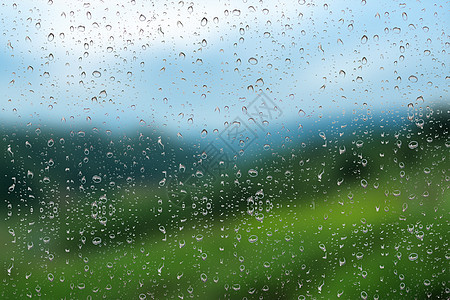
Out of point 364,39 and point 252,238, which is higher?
point 364,39

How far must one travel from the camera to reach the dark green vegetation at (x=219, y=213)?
0.86 metres

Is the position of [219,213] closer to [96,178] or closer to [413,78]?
[96,178]

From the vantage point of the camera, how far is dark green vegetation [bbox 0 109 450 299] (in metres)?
0.86

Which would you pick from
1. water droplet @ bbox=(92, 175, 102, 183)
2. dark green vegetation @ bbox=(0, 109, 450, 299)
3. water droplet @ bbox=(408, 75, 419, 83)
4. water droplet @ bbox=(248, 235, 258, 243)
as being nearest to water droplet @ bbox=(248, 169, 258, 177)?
dark green vegetation @ bbox=(0, 109, 450, 299)

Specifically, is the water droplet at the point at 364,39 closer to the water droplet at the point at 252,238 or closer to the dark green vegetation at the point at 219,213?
the dark green vegetation at the point at 219,213

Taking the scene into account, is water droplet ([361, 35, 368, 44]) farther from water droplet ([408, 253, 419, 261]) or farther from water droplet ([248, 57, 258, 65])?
water droplet ([408, 253, 419, 261])

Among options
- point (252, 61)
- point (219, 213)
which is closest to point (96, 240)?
point (219, 213)

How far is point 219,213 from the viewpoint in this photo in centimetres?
89

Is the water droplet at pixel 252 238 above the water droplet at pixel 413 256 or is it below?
above

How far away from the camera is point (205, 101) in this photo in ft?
2.87

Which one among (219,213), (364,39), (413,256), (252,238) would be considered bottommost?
(413,256)

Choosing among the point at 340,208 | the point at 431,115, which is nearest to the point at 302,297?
the point at 340,208

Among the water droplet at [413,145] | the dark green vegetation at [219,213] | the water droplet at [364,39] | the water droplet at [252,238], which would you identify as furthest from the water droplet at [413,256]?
the water droplet at [364,39]

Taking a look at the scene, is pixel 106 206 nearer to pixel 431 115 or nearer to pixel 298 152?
pixel 298 152
